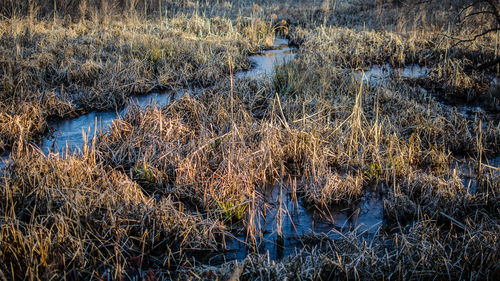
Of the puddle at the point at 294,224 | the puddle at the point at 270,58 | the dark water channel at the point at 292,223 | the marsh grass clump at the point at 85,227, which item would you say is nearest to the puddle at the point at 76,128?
the dark water channel at the point at 292,223

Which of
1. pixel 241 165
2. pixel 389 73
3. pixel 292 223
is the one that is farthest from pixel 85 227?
pixel 389 73

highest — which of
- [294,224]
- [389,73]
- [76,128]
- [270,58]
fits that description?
[270,58]

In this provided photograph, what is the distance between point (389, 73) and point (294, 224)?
6.08 meters

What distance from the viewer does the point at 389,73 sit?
28.3 feet

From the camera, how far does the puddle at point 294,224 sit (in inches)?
133

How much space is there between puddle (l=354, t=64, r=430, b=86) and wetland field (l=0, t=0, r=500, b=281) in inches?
2.8

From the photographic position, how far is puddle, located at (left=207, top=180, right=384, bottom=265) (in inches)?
133

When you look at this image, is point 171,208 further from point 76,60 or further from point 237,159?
point 76,60

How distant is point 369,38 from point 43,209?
9492 millimetres

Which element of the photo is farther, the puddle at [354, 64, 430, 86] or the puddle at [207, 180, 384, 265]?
the puddle at [354, 64, 430, 86]

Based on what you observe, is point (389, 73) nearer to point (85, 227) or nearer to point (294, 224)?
point (294, 224)

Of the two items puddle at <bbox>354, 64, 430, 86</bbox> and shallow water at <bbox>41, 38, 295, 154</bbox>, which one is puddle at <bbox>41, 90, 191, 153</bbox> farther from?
puddle at <bbox>354, 64, 430, 86</bbox>

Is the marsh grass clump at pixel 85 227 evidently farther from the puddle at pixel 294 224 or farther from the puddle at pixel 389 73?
the puddle at pixel 389 73

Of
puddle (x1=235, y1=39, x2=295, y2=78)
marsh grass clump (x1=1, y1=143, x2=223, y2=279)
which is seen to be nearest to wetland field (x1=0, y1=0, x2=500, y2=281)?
marsh grass clump (x1=1, y1=143, x2=223, y2=279)
